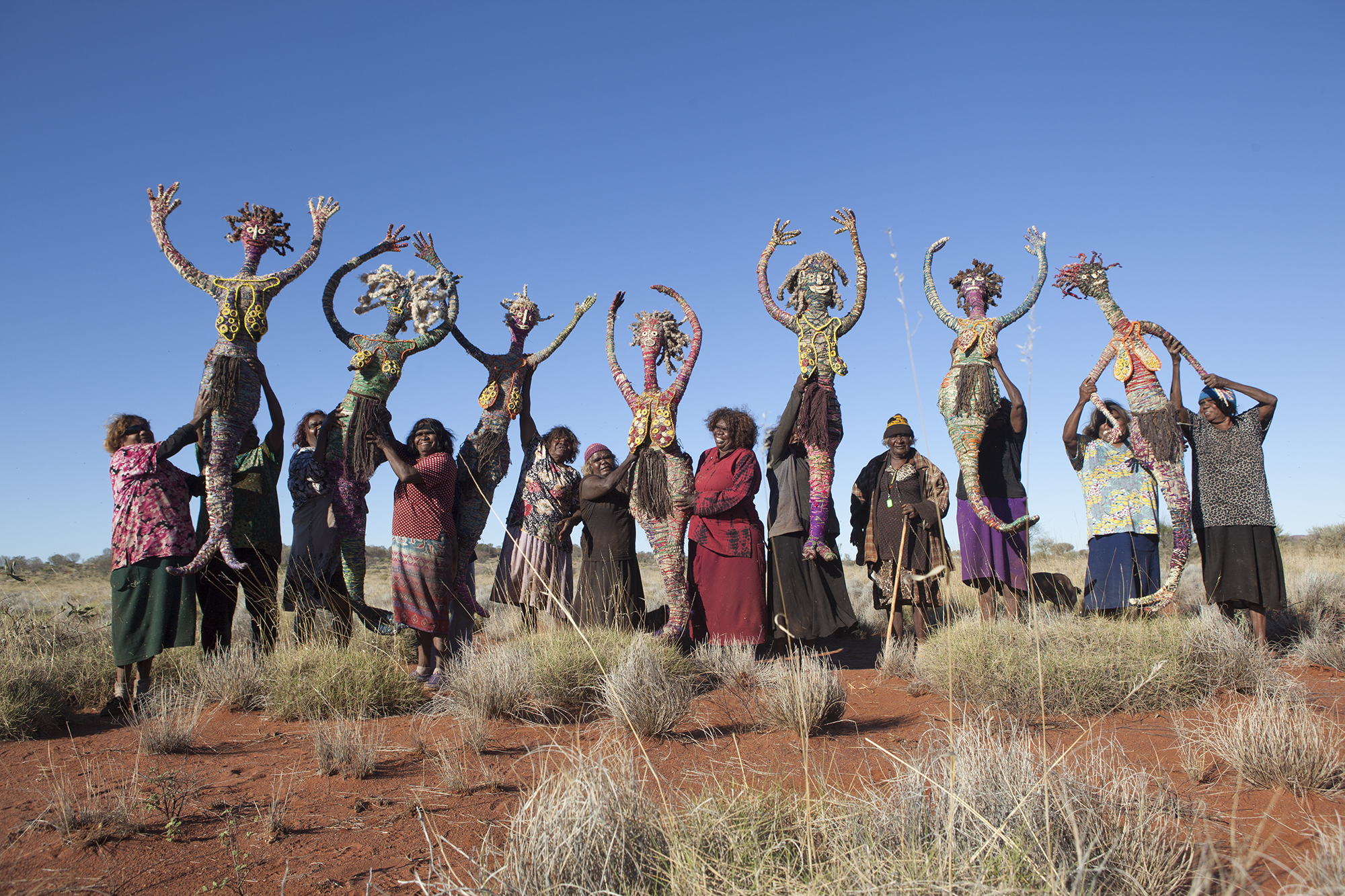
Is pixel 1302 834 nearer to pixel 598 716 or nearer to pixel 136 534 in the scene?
pixel 598 716

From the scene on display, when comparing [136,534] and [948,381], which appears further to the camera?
[948,381]

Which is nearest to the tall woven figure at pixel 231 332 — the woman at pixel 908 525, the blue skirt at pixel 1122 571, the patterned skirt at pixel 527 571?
the patterned skirt at pixel 527 571

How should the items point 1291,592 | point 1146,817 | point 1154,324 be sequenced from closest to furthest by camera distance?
point 1146,817, point 1154,324, point 1291,592

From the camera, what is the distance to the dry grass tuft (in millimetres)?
3980

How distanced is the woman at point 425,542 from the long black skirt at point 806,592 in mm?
2631

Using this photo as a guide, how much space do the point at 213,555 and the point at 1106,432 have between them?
714 centimetres

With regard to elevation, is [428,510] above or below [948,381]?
below

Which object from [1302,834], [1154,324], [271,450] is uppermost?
[1154,324]

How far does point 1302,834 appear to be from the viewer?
2848 millimetres

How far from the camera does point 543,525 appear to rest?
712cm

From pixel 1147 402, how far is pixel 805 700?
4311 millimetres

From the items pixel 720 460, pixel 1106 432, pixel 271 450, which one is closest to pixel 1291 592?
pixel 1106 432

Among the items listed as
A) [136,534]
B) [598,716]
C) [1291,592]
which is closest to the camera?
[598,716]

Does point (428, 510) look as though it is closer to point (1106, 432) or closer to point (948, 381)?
point (948, 381)
